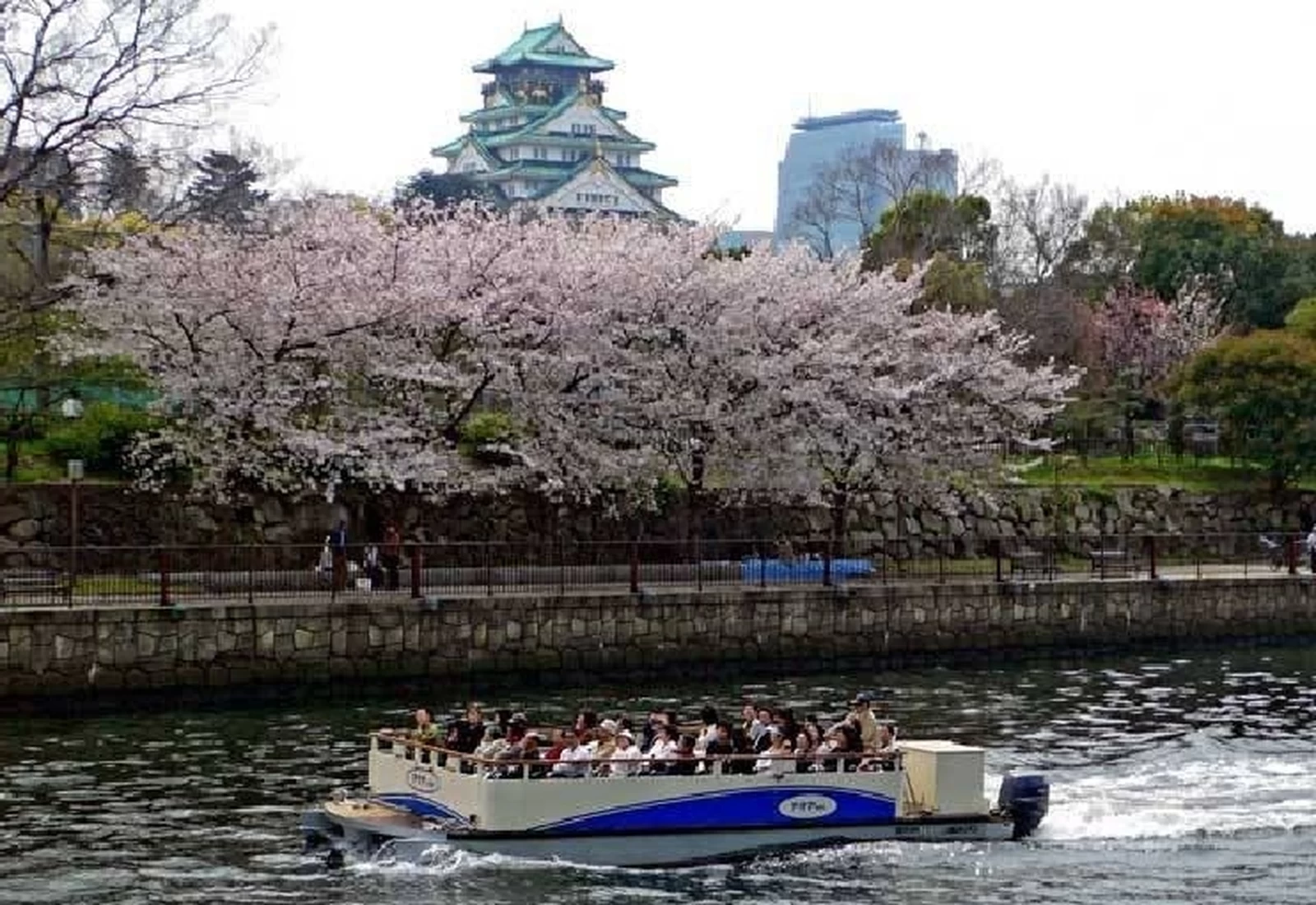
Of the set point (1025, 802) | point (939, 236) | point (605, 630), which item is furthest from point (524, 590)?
point (939, 236)

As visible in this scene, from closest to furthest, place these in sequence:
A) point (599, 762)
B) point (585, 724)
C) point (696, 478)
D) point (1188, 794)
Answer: point (599, 762) < point (585, 724) < point (1188, 794) < point (696, 478)

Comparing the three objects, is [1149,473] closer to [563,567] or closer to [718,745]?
[563,567]

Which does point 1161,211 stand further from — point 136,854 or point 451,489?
point 136,854

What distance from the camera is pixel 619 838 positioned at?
3097 centimetres

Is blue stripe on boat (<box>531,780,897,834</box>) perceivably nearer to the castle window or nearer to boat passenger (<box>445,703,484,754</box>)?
boat passenger (<box>445,703,484,754</box>)

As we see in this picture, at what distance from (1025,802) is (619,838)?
248 inches

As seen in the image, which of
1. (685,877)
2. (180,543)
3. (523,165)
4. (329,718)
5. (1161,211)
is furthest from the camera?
(523,165)

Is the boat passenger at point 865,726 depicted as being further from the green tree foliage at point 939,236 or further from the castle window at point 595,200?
the castle window at point 595,200

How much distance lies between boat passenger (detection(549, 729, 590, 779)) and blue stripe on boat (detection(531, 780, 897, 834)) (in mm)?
592

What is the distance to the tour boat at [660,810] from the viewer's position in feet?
99.8

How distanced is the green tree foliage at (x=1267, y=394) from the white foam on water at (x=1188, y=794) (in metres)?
35.6

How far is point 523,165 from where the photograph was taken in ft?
517

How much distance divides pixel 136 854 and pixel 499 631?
19.8 meters

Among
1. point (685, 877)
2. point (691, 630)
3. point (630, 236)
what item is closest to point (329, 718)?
point (691, 630)
